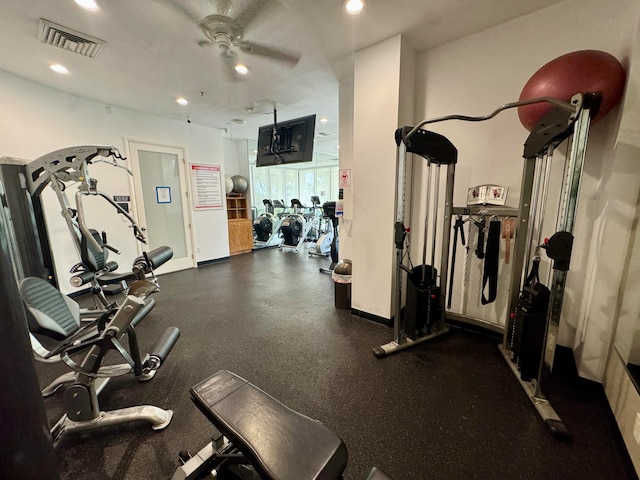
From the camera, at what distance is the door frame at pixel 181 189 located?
439 centimetres

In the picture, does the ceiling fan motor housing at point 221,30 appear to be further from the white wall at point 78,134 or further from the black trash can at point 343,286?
the white wall at point 78,134

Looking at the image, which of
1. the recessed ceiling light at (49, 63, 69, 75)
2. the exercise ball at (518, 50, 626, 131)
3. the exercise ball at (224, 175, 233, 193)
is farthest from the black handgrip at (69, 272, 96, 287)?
the exercise ball at (518, 50, 626, 131)

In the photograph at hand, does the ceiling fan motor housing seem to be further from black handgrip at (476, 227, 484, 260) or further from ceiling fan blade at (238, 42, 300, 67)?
black handgrip at (476, 227, 484, 260)

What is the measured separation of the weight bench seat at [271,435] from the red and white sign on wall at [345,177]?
2755 mm

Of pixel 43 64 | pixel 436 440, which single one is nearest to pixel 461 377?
pixel 436 440

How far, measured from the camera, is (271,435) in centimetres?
86

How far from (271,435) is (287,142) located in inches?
163

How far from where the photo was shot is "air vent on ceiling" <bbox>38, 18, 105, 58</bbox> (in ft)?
7.29

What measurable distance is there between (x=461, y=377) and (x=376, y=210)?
161 centimetres

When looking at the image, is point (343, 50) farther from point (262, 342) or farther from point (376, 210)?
point (262, 342)

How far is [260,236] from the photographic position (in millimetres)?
7273

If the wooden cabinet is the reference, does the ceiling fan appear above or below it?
above

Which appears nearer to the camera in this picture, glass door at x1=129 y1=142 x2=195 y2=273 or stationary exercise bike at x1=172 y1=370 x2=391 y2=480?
stationary exercise bike at x1=172 y1=370 x2=391 y2=480

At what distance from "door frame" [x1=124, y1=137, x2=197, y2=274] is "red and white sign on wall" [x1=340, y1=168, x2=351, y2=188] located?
10.9 ft
